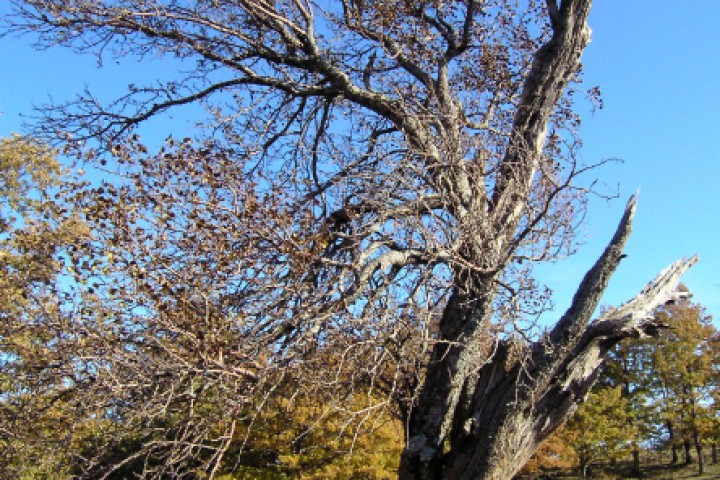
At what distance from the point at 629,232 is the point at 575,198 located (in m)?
0.75

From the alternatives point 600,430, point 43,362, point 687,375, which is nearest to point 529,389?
point 43,362

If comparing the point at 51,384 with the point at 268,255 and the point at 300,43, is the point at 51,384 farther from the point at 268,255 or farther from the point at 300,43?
the point at 300,43

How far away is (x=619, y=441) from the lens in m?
31.7

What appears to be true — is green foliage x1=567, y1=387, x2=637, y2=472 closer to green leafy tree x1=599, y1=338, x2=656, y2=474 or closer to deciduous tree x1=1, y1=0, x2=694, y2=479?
green leafy tree x1=599, y1=338, x2=656, y2=474

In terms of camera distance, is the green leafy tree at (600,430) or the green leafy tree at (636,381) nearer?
the green leafy tree at (600,430)

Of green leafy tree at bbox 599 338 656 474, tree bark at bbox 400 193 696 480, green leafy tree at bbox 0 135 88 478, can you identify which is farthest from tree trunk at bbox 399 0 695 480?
green leafy tree at bbox 599 338 656 474

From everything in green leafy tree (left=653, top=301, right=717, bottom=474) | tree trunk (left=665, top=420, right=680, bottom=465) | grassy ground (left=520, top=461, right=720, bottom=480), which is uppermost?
green leafy tree (left=653, top=301, right=717, bottom=474)

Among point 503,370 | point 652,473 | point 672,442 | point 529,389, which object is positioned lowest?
point 652,473

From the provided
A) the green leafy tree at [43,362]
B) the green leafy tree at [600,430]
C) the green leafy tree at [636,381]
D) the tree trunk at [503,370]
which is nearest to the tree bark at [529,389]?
the tree trunk at [503,370]

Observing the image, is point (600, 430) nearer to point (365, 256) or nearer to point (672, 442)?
point (672, 442)

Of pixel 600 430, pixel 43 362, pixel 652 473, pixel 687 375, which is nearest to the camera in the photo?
pixel 43 362

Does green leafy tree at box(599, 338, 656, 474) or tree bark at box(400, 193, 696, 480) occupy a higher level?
green leafy tree at box(599, 338, 656, 474)

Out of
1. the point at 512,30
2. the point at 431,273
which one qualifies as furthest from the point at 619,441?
the point at 431,273

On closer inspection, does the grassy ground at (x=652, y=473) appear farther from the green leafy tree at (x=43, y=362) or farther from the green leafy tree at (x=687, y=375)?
the green leafy tree at (x=43, y=362)
